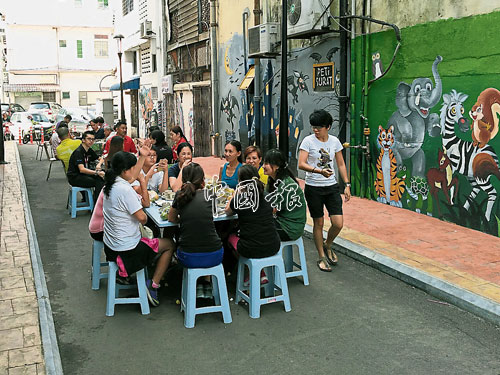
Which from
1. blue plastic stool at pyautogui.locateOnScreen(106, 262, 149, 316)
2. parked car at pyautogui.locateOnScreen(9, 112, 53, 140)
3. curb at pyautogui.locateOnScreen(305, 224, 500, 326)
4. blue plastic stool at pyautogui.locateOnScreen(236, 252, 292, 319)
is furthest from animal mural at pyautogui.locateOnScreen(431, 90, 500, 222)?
parked car at pyautogui.locateOnScreen(9, 112, 53, 140)

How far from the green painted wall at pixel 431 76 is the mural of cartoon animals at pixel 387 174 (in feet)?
0.44

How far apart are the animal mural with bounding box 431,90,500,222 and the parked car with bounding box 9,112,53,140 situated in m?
24.0

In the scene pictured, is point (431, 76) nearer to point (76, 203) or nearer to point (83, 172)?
point (83, 172)

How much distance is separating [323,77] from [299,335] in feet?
24.2

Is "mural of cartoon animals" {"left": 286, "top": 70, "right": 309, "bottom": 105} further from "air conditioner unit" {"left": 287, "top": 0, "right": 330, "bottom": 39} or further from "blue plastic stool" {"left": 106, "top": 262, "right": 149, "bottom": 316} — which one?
"blue plastic stool" {"left": 106, "top": 262, "right": 149, "bottom": 316}

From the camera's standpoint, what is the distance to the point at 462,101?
301 inches

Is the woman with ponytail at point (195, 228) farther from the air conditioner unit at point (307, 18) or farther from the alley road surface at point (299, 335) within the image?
the air conditioner unit at point (307, 18)

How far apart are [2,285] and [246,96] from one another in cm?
1047

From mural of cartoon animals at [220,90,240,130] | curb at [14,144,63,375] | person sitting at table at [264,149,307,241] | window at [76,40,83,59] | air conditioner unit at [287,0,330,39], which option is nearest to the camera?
curb at [14,144,63,375]

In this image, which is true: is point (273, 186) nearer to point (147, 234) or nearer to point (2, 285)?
point (147, 234)

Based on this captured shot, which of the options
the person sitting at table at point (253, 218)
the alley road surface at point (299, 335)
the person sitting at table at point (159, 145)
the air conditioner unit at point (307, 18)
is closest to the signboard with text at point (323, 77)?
the air conditioner unit at point (307, 18)

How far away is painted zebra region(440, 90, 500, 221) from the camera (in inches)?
286

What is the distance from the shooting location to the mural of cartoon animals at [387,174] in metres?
9.18

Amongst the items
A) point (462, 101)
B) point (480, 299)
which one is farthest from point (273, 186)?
point (462, 101)
